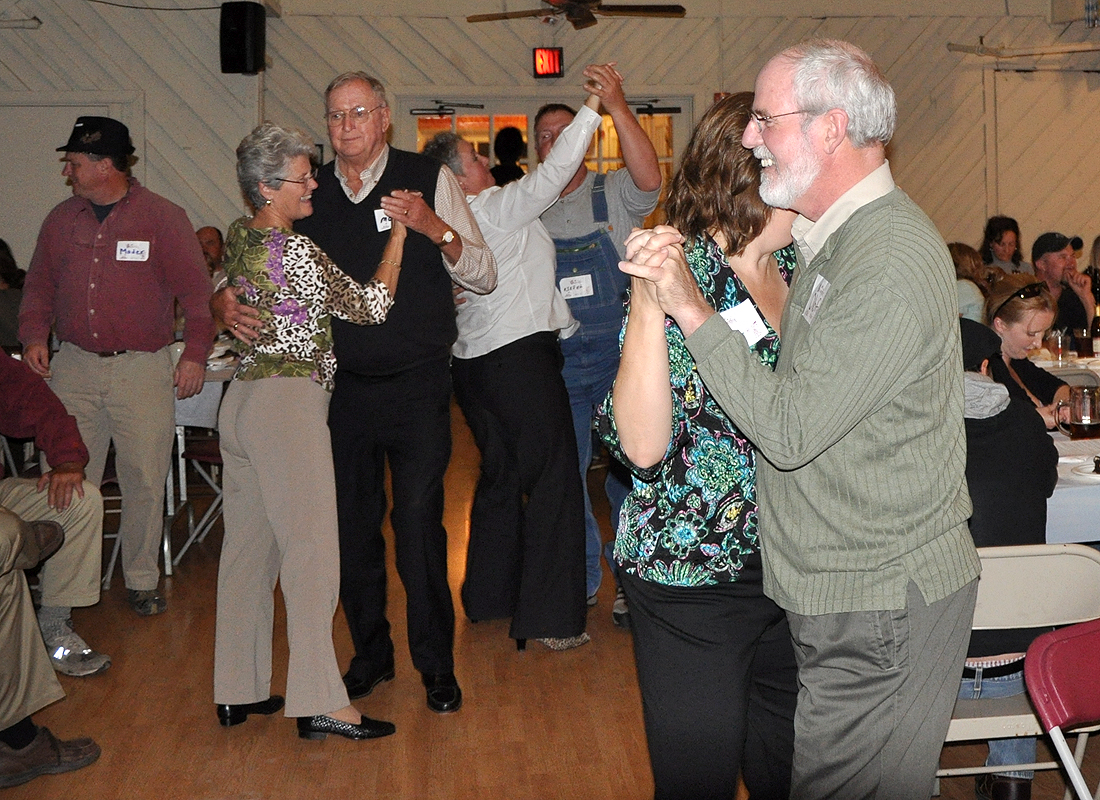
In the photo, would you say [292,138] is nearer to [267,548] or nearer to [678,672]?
[267,548]

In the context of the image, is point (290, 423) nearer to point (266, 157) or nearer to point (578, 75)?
point (266, 157)

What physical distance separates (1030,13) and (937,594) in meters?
10.5

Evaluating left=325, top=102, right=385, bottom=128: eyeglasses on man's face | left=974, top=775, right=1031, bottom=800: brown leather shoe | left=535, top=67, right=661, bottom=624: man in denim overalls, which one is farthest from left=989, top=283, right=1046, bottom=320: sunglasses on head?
left=325, top=102, right=385, bottom=128: eyeglasses on man's face

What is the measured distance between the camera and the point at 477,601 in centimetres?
434

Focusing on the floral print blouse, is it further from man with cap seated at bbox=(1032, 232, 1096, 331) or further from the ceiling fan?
man with cap seated at bbox=(1032, 232, 1096, 331)

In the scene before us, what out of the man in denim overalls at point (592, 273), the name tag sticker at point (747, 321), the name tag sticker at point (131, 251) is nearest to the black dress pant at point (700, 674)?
the name tag sticker at point (747, 321)

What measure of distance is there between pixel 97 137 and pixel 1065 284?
19.8 ft

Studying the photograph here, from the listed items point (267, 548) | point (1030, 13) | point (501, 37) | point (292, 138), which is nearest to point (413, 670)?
point (267, 548)

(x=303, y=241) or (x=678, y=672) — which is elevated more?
(x=303, y=241)

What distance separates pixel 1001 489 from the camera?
2576 mm

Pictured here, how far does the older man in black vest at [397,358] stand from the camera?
3400mm

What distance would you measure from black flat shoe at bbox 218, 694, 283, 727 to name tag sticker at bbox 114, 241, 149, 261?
2243 millimetres

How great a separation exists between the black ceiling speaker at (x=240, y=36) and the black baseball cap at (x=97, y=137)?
4349 millimetres

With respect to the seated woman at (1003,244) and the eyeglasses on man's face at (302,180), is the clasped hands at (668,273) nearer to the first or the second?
the eyeglasses on man's face at (302,180)
